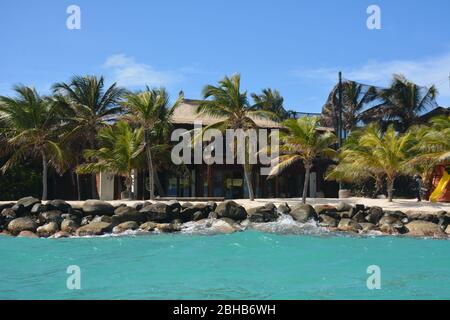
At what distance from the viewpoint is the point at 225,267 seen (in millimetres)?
11281

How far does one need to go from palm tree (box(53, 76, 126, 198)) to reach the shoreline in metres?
7.02

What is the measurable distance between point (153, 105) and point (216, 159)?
18.3 ft

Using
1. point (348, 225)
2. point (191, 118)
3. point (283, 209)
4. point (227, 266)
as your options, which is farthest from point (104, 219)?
point (191, 118)

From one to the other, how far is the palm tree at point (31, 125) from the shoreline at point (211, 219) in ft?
15.6

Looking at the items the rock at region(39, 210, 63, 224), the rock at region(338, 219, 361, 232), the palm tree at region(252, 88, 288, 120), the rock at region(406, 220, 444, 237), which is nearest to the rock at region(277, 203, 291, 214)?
the rock at region(338, 219, 361, 232)

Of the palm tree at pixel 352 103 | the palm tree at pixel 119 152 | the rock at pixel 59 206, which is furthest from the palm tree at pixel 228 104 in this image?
the palm tree at pixel 352 103

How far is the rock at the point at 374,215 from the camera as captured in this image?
18266mm

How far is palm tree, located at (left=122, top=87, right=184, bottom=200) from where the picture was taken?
2228cm

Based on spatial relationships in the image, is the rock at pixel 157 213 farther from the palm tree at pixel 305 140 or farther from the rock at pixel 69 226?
the palm tree at pixel 305 140

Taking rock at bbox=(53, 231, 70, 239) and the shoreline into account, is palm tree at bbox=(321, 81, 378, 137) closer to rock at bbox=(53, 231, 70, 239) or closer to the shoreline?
the shoreline

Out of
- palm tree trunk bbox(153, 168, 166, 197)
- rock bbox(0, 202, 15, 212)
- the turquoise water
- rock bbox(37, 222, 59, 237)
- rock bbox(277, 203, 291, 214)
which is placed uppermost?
palm tree trunk bbox(153, 168, 166, 197)

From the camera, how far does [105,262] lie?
11859 millimetres

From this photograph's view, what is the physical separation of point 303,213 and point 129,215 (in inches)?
259

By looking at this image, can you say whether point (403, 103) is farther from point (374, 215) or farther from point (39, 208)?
point (39, 208)
